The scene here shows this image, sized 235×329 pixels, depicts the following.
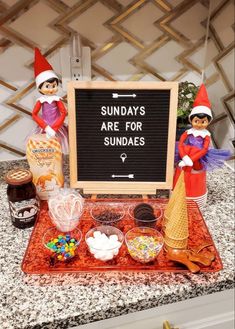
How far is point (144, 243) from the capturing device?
Answer: 94cm

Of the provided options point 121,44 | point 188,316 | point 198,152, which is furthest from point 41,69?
point 188,316

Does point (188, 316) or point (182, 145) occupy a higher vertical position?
point (182, 145)

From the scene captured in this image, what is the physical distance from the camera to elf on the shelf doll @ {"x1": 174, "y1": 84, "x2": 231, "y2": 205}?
3.33ft

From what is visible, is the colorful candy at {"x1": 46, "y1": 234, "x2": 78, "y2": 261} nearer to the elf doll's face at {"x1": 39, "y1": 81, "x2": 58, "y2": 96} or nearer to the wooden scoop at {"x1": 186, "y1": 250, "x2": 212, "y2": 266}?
the wooden scoop at {"x1": 186, "y1": 250, "x2": 212, "y2": 266}

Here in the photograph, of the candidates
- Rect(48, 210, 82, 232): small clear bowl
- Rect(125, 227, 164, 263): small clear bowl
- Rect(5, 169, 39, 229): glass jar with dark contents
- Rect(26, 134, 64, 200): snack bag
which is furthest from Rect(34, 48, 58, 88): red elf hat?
Rect(125, 227, 164, 263): small clear bowl

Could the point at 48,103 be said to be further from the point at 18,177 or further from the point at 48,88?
the point at 18,177

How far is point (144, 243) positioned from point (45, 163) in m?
0.35

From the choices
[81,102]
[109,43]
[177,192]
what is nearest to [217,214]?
[177,192]

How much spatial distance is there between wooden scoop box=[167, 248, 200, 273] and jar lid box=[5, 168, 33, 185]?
391 mm

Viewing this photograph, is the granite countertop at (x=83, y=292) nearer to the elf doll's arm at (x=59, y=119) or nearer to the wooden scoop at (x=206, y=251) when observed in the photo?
the wooden scoop at (x=206, y=251)

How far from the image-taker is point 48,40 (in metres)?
1.24

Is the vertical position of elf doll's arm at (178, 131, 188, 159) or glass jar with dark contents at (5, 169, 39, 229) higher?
elf doll's arm at (178, 131, 188, 159)

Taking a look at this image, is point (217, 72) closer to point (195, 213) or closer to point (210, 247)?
point (195, 213)

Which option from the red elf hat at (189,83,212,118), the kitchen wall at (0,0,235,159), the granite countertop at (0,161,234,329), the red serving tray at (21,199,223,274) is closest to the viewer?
the granite countertop at (0,161,234,329)
